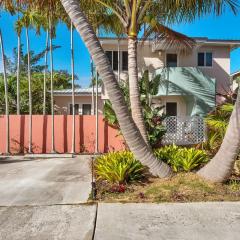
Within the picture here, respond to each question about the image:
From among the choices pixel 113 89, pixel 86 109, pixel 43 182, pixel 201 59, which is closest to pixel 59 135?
pixel 43 182

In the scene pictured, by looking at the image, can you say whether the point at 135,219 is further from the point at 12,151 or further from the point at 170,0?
the point at 12,151

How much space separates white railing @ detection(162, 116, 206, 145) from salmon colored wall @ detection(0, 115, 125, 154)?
2.47 meters

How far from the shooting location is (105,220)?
6.43 meters

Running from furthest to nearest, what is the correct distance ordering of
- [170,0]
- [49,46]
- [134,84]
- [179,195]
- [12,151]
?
[49,46], [12,151], [170,0], [134,84], [179,195]

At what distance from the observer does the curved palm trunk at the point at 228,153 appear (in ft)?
26.3

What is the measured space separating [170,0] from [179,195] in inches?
257

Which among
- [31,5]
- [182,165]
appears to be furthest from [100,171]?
[31,5]

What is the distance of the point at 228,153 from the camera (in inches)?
320

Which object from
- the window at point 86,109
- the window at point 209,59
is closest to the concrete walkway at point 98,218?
the window at point 209,59

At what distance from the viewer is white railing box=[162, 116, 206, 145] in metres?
17.7

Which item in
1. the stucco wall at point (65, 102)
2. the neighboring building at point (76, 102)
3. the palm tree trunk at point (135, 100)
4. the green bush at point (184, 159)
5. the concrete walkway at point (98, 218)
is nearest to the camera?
the concrete walkway at point (98, 218)

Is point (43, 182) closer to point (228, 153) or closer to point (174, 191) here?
point (174, 191)

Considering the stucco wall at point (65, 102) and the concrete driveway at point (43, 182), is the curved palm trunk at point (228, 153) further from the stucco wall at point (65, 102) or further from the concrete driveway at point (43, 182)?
the stucco wall at point (65, 102)

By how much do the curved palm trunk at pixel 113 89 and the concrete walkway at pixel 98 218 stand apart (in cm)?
161
